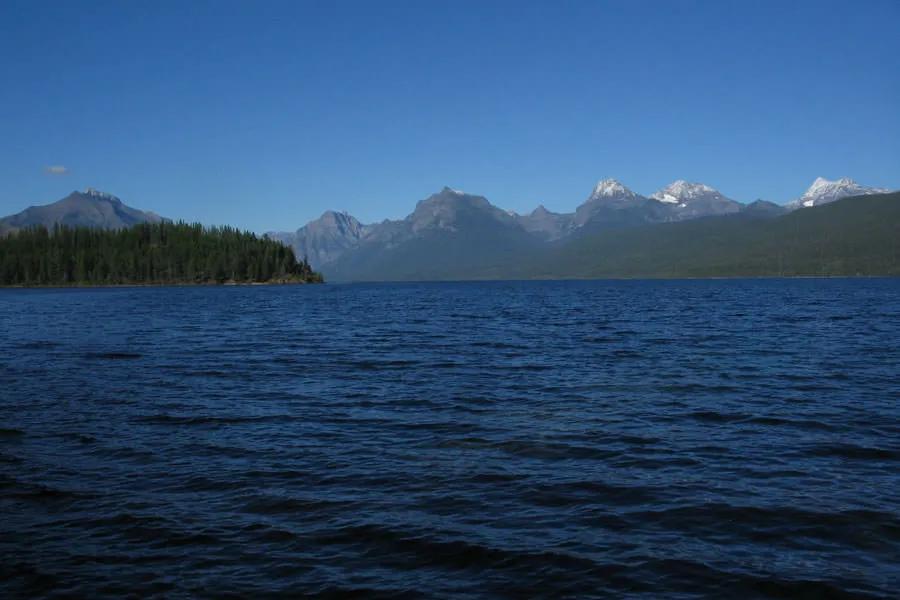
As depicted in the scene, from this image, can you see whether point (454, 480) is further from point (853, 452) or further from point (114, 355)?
point (114, 355)

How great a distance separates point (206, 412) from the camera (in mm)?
24219

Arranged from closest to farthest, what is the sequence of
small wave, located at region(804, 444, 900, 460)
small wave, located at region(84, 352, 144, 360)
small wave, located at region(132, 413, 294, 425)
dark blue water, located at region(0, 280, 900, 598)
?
dark blue water, located at region(0, 280, 900, 598) → small wave, located at region(804, 444, 900, 460) → small wave, located at region(132, 413, 294, 425) → small wave, located at region(84, 352, 144, 360)

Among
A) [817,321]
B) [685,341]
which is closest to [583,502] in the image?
[685,341]

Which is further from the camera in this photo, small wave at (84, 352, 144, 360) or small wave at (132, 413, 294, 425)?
small wave at (84, 352, 144, 360)

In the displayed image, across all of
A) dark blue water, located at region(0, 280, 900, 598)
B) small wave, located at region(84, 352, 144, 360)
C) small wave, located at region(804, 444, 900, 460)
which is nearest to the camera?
dark blue water, located at region(0, 280, 900, 598)

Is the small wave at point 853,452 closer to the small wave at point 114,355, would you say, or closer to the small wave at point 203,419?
the small wave at point 203,419

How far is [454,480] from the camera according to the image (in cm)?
1605

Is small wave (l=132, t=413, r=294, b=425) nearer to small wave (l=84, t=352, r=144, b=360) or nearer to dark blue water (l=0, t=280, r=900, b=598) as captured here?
dark blue water (l=0, t=280, r=900, b=598)

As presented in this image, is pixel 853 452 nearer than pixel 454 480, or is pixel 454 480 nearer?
pixel 454 480

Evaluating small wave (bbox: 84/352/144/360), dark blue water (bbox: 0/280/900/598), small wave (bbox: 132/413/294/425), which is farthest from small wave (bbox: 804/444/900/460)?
small wave (bbox: 84/352/144/360)

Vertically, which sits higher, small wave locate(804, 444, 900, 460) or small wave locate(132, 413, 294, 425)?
small wave locate(804, 444, 900, 460)

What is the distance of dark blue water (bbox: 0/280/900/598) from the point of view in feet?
36.9

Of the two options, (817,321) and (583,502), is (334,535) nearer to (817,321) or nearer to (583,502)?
(583,502)

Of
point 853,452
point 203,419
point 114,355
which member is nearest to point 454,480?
point 203,419
